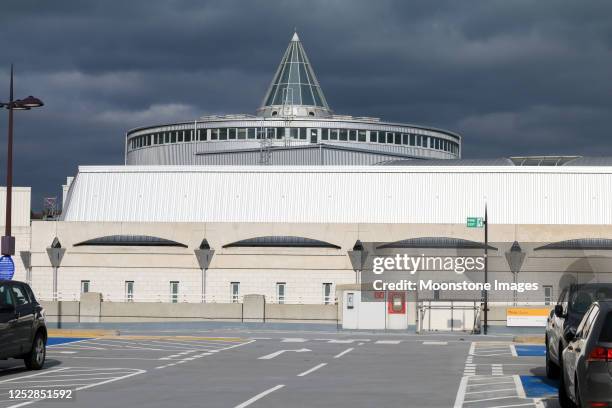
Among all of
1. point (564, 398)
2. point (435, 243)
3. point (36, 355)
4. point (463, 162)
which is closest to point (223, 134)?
point (463, 162)

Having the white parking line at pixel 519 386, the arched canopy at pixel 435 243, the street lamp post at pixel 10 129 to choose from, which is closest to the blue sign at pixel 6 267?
the street lamp post at pixel 10 129

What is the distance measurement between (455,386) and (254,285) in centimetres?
4353

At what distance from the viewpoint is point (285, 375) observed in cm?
2477

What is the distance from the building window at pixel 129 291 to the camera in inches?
2601

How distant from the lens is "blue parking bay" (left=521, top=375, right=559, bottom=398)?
68.7 feet

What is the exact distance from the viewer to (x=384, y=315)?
5684 centimetres

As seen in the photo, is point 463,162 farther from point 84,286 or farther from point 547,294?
point 84,286

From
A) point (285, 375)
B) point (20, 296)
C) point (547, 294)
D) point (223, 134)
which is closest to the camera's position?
point (285, 375)

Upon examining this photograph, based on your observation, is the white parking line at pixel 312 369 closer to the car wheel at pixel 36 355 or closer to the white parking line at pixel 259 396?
the white parking line at pixel 259 396

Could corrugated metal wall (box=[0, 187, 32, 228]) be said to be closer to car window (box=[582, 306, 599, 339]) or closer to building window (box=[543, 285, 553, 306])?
building window (box=[543, 285, 553, 306])

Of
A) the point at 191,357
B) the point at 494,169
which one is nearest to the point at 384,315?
the point at 494,169

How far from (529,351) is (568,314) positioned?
12.6 meters

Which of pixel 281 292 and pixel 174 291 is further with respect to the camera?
pixel 174 291

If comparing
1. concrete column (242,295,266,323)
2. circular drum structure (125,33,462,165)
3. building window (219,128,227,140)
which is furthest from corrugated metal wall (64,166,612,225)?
building window (219,128,227,140)
